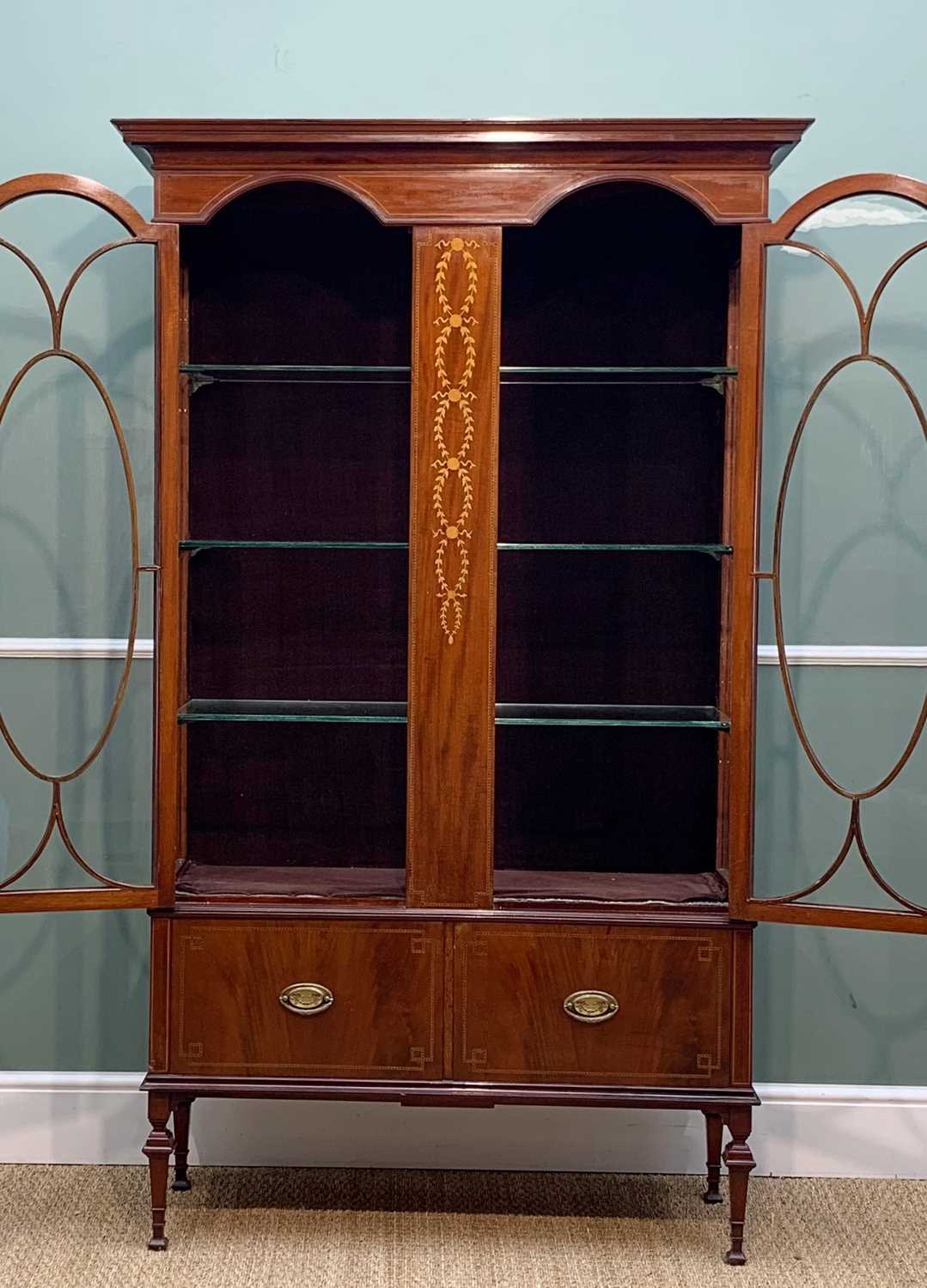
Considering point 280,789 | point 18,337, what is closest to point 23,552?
point 18,337

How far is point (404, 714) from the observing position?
1909 millimetres

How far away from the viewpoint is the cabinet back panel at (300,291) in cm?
197

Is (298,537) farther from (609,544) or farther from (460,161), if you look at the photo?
(460,161)

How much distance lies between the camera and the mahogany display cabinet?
5.65 ft

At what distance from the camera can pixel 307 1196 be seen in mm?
1971

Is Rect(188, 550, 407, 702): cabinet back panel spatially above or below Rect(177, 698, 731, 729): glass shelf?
above

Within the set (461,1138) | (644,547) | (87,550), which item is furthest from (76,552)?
(461,1138)

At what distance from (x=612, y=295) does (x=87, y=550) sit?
2.93 ft

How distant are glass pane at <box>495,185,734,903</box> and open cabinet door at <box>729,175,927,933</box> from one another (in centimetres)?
11

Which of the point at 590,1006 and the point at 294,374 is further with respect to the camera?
the point at 294,374

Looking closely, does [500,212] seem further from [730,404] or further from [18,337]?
[18,337]

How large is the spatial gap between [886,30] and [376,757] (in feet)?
4.65

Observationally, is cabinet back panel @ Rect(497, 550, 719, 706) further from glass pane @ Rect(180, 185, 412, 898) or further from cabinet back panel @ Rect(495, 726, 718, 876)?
glass pane @ Rect(180, 185, 412, 898)

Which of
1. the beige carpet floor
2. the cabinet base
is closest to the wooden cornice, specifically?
the cabinet base
